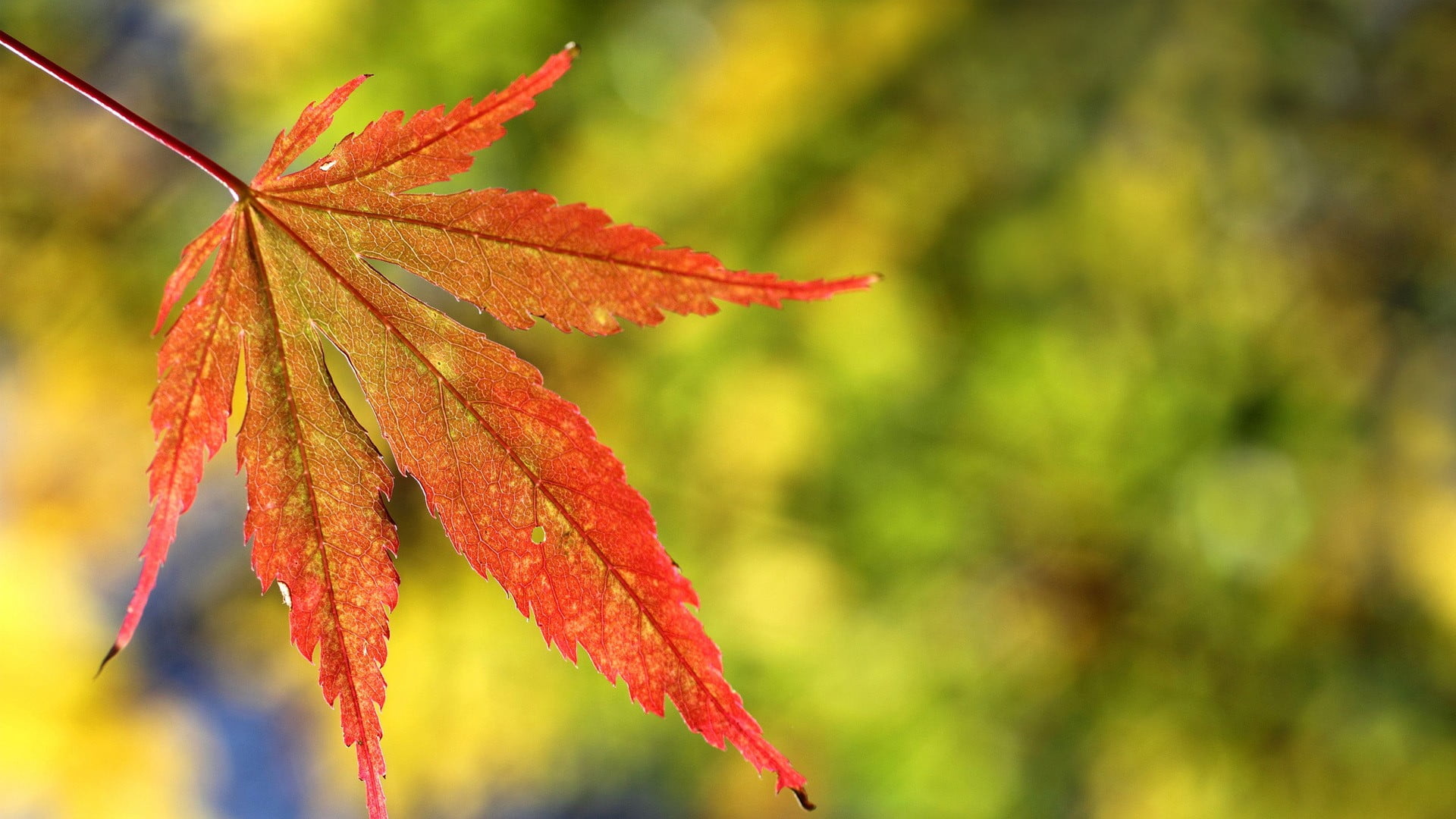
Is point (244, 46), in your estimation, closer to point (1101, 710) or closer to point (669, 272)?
point (669, 272)

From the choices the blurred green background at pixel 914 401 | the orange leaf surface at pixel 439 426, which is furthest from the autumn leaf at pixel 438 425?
the blurred green background at pixel 914 401

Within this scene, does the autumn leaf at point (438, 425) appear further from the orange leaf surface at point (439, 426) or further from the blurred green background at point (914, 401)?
the blurred green background at point (914, 401)

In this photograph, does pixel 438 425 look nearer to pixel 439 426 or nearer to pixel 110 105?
pixel 439 426

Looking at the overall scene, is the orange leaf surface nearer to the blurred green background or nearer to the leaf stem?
the leaf stem

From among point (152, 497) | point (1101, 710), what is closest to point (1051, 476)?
point (1101, 710)

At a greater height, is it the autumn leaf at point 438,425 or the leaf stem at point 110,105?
the leaf stem at point 110,105
